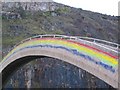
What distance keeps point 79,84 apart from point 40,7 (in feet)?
267

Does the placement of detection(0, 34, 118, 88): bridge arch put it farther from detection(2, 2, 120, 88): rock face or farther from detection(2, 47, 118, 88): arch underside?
detection(2, 2, 120, 88): rock face

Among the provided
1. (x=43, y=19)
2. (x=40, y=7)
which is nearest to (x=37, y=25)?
(x=43, y=19)

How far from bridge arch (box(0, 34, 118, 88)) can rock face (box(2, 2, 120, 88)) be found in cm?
4951

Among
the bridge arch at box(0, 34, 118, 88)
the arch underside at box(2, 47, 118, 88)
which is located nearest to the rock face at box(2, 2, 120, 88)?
the arch underside at box(2, 47, 118, 88)

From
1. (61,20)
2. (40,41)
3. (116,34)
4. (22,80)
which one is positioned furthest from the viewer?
(116,34)

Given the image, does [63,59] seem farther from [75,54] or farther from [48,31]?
[48,31]

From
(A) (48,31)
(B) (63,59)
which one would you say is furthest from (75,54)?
(A) (48,31)

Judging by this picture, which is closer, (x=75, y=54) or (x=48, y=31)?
(x=75, y=54)

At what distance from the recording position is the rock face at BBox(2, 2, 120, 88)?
4486 inches

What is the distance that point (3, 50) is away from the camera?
112125 mm

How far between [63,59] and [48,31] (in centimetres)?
11352

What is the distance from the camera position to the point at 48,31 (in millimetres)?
152125

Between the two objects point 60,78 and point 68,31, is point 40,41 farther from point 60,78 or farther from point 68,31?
point 68,31

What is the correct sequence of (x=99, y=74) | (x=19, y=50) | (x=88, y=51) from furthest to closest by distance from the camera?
(x=19, y=50), (x=88, y=51), (x=99, y=74)
